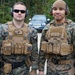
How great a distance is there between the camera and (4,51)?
222 inches

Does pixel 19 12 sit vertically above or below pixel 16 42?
above

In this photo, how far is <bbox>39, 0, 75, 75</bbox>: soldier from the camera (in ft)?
18.5

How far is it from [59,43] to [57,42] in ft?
0.13

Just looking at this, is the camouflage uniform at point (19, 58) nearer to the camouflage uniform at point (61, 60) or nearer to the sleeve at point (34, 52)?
the sleeve at point (34, 52)

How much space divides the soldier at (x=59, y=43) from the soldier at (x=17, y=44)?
0.30 m

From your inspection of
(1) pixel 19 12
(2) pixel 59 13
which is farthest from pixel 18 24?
(2) pixel 59 13

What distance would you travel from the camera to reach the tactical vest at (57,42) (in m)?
5.62

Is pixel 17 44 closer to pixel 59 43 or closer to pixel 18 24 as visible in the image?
pixel 18 24

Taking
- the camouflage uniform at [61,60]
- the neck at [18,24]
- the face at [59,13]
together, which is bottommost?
the camouflage uniform at [61,60]

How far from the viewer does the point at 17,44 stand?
18.6 feet

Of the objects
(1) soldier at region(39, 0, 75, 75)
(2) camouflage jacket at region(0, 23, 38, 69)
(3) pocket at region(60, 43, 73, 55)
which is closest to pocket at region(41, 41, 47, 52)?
(1) soldier at region(39, 0, 75, 75)

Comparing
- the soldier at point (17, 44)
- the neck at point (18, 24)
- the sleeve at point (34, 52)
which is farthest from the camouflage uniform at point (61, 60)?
the neck at point (18, 24)

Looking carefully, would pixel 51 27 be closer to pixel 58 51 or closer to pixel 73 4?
pixel 58 51

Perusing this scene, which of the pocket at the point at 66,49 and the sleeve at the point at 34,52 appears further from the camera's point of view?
the sleeve at the point at 34,52
